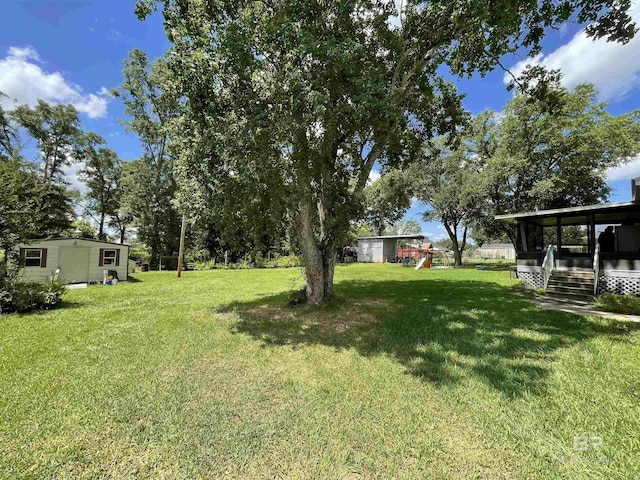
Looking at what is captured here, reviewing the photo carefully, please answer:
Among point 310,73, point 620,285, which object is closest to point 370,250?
point 620,285

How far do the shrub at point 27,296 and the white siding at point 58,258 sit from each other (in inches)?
208

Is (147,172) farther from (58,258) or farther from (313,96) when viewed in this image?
(313,96)

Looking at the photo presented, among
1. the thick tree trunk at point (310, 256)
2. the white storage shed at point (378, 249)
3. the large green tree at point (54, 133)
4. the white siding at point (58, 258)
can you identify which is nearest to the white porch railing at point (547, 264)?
the thick tree trunk at point (310, 256)

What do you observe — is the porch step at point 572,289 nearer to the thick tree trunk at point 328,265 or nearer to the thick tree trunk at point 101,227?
the thick tree trunk at point 328,265

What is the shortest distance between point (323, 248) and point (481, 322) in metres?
4.24

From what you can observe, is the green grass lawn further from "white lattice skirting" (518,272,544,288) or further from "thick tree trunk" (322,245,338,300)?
"white lattice skirting" (518,272,544,288)

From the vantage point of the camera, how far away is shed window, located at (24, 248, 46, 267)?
13.1 m

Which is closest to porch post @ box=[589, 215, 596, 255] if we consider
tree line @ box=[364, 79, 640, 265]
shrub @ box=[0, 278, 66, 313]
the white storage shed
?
tree line @ box=[364, 79, 640, 265]

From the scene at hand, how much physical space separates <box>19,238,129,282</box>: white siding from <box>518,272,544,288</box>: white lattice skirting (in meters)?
20.8

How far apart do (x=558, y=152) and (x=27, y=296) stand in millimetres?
28502

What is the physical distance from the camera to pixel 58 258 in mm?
13852

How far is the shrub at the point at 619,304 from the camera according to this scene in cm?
709

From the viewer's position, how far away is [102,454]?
253 centimetres

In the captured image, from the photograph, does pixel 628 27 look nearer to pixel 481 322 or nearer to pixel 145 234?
pixel 481 322
